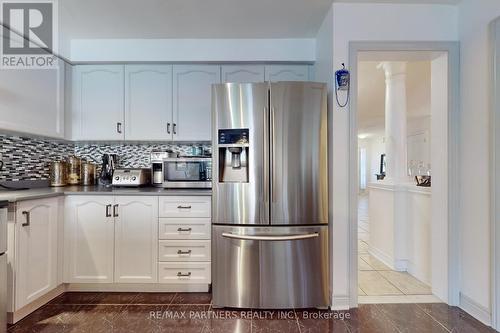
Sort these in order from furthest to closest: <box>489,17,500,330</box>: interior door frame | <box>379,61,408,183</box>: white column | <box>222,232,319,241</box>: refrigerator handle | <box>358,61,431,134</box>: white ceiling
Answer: <box>358,61,431,134</box>: white ceiling
<box>379,61,408,183</box>: white column
<box>222,232,319,241</box>: refrigerator handle
<box>489,17,500,330</box>: interior door frame

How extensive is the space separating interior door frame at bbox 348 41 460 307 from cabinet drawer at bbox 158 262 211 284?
3.97 feet

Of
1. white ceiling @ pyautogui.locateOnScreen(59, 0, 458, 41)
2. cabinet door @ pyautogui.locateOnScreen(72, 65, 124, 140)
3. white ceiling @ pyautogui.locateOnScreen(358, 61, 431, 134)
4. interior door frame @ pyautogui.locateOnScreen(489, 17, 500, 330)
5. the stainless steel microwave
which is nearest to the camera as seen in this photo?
interior door frame @ pyautogui.locateOnScreen(489, 17, 500, 330)

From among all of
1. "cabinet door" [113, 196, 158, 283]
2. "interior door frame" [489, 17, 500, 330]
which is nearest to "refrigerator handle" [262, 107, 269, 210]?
"cabinet door" [113, 196, 158, 283]

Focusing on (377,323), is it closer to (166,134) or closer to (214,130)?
(214,130)

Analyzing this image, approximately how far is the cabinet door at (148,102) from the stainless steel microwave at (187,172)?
1.24ft

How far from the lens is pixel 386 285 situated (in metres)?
2.50

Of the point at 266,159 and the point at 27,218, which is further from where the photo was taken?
the point at 266,159

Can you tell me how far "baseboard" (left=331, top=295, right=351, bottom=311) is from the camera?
2.06 metres

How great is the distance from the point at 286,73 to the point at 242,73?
46cm

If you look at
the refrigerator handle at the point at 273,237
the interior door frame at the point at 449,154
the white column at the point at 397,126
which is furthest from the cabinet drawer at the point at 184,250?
the white column at the point at 397,126

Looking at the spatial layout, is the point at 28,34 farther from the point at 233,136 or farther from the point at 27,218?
the point at 233,136

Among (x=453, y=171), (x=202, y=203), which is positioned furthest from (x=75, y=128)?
(x=453, y=171)

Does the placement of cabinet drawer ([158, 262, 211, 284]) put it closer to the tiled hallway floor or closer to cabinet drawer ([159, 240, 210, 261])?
cabinet drawer ([159, 240, 210, 261])

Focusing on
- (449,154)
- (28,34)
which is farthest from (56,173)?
(449,154)
